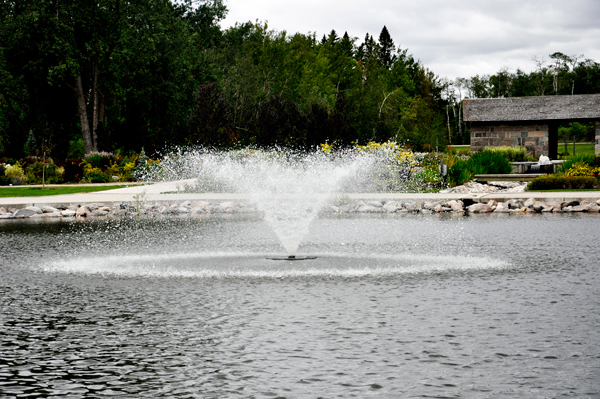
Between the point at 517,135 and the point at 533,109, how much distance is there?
6.99 feet

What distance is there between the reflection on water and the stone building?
30.8 meters

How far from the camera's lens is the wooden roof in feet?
147

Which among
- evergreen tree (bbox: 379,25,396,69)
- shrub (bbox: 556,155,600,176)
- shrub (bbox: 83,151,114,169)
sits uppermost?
evergreen tree (bbox: 379,25,396,69)

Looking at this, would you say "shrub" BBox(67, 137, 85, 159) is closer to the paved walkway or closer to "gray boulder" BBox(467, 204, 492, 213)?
the paved walkway

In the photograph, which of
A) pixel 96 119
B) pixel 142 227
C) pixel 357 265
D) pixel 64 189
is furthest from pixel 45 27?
pixel 357 265

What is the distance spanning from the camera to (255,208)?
25.8 metres

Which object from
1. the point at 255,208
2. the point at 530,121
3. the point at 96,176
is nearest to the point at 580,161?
the point at 530,121

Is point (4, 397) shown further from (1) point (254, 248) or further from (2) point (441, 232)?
(2) point (441, 232)

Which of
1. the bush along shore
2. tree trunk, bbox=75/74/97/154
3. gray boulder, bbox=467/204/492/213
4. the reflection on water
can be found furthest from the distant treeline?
the reflection on water

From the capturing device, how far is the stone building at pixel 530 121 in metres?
45.0

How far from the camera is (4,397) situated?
5820 mm

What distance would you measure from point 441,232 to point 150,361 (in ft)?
41.3

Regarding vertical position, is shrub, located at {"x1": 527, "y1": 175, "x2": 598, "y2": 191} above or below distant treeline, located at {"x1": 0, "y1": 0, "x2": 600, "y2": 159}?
below

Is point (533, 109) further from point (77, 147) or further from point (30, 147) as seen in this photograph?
point (77, 147)
